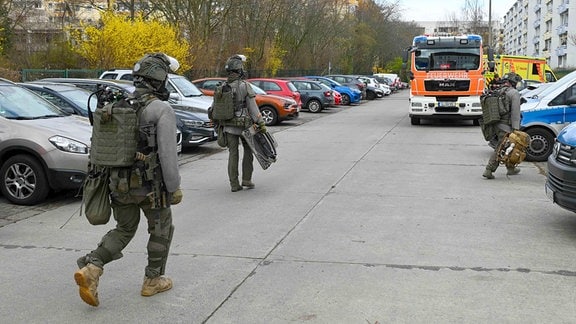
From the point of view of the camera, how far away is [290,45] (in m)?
47.6

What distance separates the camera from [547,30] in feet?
298

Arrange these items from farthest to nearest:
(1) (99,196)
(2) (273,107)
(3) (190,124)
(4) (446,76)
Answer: (2) (273,107) < (4) (446,76) < (3) (190,124) < (1) (99,196)

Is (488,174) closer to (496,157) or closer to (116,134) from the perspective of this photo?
(496,157)

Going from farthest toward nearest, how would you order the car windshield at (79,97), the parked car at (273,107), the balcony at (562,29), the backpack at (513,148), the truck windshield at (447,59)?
the balcony at (562,29), the parked car at (273,107), the truck windshield at (447,59), the car windshield at (79,97), the backpack at (513,148)

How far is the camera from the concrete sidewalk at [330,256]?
436cm

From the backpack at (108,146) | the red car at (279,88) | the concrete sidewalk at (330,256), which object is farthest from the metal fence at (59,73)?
the backpack at (108,146)

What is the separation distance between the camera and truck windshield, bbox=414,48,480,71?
1925 cm

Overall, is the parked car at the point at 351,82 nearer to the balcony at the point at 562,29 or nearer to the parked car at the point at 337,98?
Result: the parked car at the point at 337,98

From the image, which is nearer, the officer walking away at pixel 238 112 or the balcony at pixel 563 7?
the officer walking away at pixel 238 112

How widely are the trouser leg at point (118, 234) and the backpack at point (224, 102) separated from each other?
13.5ft

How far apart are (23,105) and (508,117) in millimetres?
7387

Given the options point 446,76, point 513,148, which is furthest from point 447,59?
point 513,148

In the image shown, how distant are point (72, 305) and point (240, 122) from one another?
446cm

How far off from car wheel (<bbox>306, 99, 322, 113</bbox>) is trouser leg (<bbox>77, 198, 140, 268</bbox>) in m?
23.0
